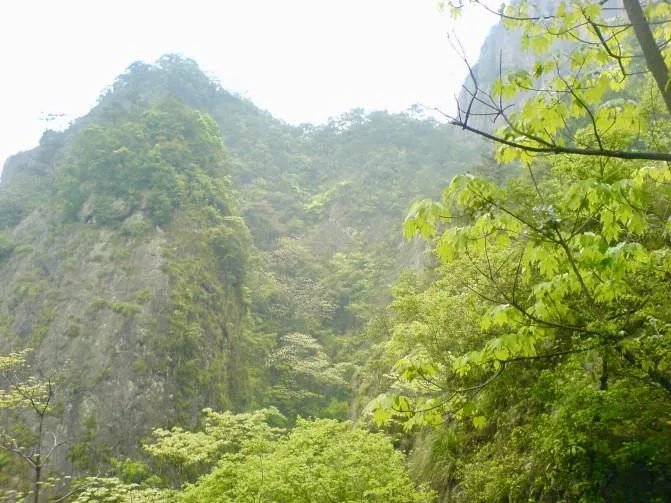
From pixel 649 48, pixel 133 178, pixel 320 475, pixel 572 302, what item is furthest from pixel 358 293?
pixel 649 48

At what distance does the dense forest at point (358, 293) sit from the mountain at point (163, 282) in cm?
12

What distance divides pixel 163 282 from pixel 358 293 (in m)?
13.7

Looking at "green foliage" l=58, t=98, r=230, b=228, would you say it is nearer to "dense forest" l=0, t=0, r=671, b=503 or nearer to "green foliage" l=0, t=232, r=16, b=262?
"dense forest" l=0, t=0, r=671, b=503

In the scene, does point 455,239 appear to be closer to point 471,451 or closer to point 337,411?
point 471,451

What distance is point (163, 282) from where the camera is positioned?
777 inches

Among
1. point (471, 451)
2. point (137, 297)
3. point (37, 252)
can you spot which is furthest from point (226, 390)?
point (471, 451)

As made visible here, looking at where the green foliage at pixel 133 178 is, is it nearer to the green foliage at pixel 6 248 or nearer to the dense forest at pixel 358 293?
the dense forest at pixel 358 293

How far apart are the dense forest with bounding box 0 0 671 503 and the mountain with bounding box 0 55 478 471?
0.38ft

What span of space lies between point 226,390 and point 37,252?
11.3 meters

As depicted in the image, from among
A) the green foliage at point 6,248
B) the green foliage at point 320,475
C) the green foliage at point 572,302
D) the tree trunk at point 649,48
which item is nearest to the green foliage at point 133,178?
the green foliage at point 6,248

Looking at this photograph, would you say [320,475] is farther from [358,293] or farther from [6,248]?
[358,293]

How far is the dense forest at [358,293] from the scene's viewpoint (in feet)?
8.40

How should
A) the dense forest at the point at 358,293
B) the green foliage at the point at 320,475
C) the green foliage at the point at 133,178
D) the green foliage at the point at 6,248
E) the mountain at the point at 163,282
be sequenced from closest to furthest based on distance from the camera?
the dense forest at the point at 358,293 < the green foliage at the point at 320,475 < the mountain at the point at 163,282 < the green foliage at the point at 6,248 < the green foliage at the point at 133,178

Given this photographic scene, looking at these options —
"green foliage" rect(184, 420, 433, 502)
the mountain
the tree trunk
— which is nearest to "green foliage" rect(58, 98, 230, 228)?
the mountain
